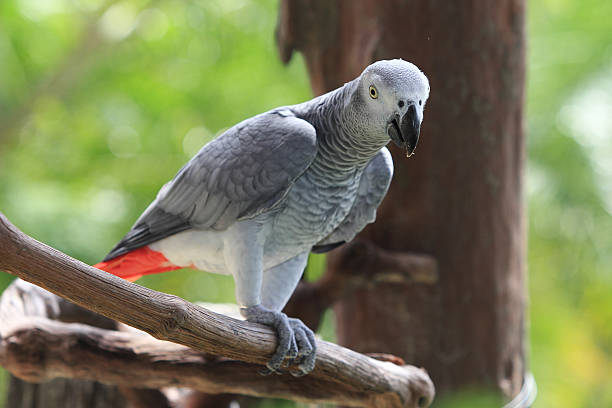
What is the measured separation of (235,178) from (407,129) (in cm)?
21

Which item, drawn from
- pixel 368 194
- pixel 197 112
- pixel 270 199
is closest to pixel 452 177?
pixel 368 194

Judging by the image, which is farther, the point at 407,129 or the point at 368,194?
the point at 368,194

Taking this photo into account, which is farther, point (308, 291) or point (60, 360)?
point (308, 291)

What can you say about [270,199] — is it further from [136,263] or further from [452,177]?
[452,177]

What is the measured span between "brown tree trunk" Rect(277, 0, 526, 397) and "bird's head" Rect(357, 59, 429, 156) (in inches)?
18.3

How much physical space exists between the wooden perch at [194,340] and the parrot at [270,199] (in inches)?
2.1

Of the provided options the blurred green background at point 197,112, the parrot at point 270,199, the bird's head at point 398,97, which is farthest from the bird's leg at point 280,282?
the blurred green background at point 197,112

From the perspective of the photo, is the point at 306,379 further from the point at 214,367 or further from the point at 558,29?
the point at 558,29

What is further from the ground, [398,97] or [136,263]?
[398,97]

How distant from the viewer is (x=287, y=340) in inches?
24.1

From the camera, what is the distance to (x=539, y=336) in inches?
78.2

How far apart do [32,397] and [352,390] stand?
63 cm

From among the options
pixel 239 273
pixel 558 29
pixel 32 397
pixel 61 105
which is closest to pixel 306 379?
pixel 239 273

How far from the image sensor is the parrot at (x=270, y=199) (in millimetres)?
594
